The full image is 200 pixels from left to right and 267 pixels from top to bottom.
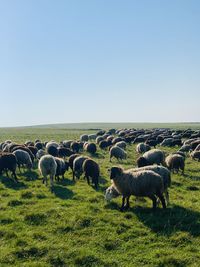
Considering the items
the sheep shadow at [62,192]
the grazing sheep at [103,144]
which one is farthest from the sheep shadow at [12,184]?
the grazing sheep at [103,144]

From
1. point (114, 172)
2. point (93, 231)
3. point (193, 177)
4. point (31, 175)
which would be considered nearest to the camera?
point (93, 231)

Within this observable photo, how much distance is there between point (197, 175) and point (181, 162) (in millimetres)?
1462

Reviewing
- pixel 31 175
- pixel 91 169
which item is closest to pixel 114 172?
pixel 91 169

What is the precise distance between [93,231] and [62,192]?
6.28 metres

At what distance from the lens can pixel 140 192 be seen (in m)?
14.0

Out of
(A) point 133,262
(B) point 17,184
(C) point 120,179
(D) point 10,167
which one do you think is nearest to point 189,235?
(A) point 133,262

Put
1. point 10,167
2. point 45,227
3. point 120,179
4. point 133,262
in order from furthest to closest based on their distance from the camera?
point 10,167
point 120,179
point 45,227
point 133,262

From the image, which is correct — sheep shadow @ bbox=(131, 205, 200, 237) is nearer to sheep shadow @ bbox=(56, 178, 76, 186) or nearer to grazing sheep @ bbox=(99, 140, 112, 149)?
sheep shadow @ bbox=(56, 178, 76, 186)

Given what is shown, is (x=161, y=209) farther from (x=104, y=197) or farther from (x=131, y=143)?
(x=131, y=143)

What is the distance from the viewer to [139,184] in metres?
14.1

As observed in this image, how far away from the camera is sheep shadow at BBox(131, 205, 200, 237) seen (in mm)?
11914

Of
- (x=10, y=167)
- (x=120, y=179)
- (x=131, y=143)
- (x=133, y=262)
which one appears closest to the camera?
(x=133, y=262)

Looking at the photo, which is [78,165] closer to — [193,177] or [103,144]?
[193,177]

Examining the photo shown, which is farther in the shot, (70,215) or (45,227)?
(70,215)
